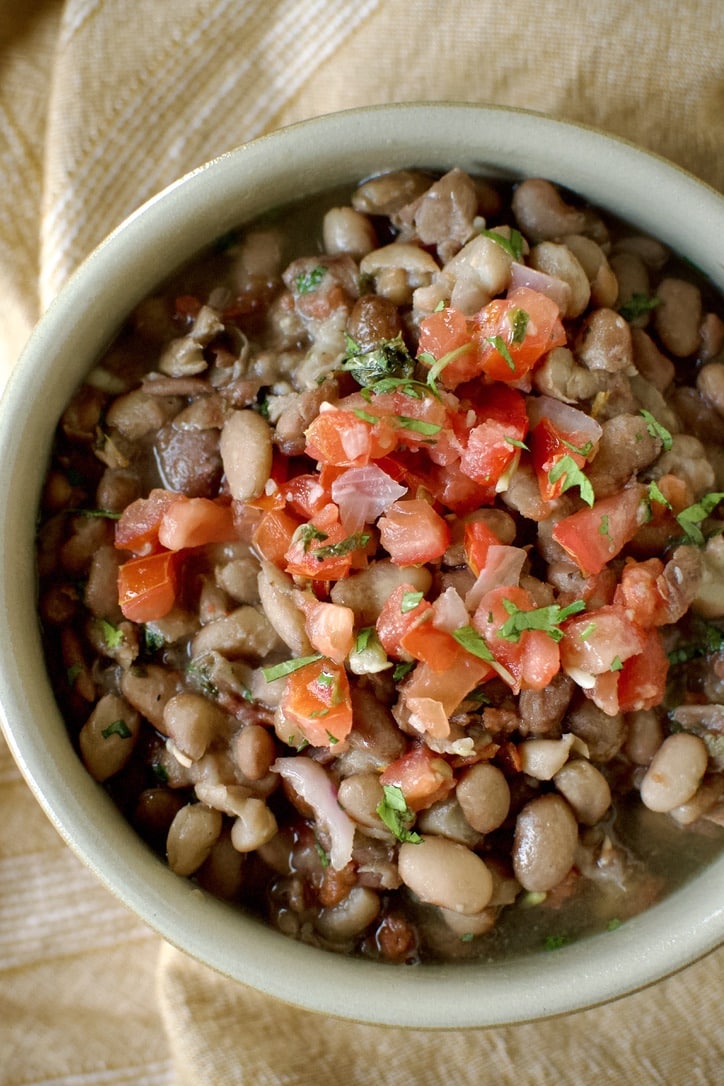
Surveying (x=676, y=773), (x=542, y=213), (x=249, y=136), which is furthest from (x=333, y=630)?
(x=249, y=136)

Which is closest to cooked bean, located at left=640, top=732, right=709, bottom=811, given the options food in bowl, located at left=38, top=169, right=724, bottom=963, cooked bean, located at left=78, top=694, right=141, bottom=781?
food in bowl, located at left=38, top=169, right=724, bottom=963

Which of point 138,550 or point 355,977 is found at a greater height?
point 138,550

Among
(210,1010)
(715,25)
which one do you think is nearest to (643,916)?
(210,1010)

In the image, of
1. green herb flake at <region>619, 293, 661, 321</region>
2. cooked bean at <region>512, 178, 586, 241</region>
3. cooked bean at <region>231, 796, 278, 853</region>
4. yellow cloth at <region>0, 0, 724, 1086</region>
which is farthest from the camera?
yellow cloth at <region>0, 0, 724, 1086</region>

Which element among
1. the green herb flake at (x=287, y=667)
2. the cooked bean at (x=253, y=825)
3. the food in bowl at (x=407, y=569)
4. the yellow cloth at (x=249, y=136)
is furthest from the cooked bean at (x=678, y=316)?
the cooked bean at (x=253, y=825)

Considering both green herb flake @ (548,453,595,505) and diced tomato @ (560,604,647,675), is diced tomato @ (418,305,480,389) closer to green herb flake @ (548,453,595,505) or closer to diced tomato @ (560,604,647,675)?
green herb flake @ (548,453,595,505)

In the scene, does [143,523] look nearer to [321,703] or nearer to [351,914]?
[321,703]

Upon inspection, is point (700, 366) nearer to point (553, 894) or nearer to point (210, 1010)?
point (553, 894)
